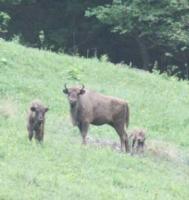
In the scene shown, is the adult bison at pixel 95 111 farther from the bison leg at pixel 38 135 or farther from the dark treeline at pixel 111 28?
the dark treeline at pixel 111 28

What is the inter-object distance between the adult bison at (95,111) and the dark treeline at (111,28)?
1932cm

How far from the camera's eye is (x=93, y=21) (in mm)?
45375

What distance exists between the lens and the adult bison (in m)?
19.6

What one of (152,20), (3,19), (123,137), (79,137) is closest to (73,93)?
(79,137)

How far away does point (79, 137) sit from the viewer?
20.6m

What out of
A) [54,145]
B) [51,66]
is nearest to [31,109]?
[54,145]

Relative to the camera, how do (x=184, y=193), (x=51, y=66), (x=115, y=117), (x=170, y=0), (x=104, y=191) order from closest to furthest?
(x=104, y=191) → (x=184, y=193) → (x=115, y=117) → (x=51, y=66) → (x=170, y=0)

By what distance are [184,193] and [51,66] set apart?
1213 centimetres

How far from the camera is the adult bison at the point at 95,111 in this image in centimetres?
1957

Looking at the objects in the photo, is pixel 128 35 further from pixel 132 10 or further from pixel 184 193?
pixel 184 193

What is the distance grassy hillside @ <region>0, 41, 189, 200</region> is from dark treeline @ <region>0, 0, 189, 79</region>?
1038cm

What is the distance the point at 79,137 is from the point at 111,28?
78.8ft

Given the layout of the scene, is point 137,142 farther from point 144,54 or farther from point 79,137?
point 144,54

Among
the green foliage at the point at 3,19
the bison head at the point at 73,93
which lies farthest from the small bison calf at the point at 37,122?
the green foliage at the point at 3,19
